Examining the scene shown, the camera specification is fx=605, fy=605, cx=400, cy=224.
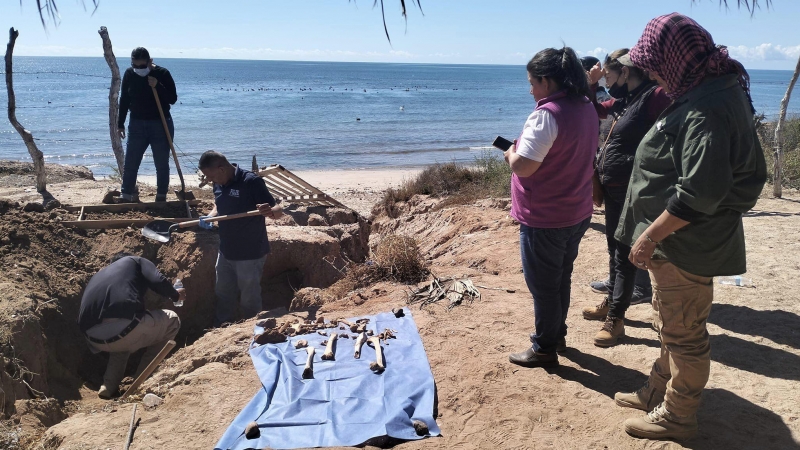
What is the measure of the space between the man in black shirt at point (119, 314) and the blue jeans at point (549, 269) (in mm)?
3343

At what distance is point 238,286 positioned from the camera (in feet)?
19.7

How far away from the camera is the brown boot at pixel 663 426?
2973 millimetres

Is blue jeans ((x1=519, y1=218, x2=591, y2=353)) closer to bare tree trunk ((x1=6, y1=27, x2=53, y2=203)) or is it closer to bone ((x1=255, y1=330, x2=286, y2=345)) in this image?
bone ((x1=255, y1=330, x2=286, y2=345))

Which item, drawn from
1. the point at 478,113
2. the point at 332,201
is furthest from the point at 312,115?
the point at 332,201

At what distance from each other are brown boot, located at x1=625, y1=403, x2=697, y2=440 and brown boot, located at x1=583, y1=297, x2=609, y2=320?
5.20 feet

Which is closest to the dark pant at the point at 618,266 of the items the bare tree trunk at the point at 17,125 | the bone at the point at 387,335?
the bone at the point at 387,335

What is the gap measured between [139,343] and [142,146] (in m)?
3.04

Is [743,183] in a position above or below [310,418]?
above

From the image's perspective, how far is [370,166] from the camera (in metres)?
21.9

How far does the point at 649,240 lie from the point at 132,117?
6534 millimetres

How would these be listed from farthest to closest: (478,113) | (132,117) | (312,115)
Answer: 1. (478,113)
2. (312,115)
3. (132,117)

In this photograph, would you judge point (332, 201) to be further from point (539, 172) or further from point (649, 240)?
point (649, 240)

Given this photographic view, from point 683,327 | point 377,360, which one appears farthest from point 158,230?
point 683,327

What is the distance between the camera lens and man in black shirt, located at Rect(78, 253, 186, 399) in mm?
5055
